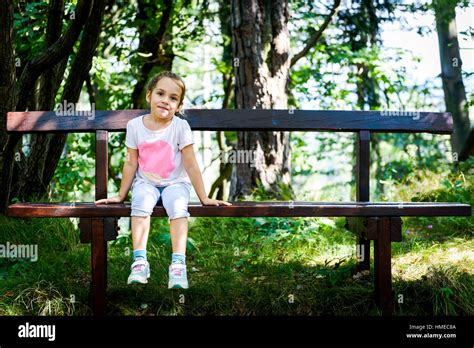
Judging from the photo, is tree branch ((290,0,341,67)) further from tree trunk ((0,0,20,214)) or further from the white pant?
the white pant

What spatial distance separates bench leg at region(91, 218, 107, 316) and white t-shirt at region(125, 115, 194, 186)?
0.44 metres

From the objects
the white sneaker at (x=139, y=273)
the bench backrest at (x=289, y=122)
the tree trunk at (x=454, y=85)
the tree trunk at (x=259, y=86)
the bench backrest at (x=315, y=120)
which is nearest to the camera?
the white sneaker at (x=139, y=273)

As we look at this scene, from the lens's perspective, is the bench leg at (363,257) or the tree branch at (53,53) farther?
the tree branch at (53,53)

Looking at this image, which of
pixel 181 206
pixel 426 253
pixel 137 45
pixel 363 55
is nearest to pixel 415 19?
pixel 363 55

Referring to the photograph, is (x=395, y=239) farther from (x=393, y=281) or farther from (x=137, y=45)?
(x=137, y=45)

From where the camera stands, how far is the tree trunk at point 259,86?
217 inches

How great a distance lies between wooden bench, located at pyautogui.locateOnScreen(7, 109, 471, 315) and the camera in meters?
3.29

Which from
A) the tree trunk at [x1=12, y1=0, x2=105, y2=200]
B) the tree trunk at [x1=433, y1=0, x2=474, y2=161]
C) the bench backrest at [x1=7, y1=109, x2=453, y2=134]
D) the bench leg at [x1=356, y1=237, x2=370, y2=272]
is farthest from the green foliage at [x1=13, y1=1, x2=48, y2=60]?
the tree trunk at [x1=433, y1=0, x2=474, y2=161]

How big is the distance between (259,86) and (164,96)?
216 cm

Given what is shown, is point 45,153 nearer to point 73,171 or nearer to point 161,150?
point 73,171

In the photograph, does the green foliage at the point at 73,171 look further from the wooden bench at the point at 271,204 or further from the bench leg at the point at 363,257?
the bench leg at the point at 363,257

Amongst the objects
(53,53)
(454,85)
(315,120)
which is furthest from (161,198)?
(454,85)
